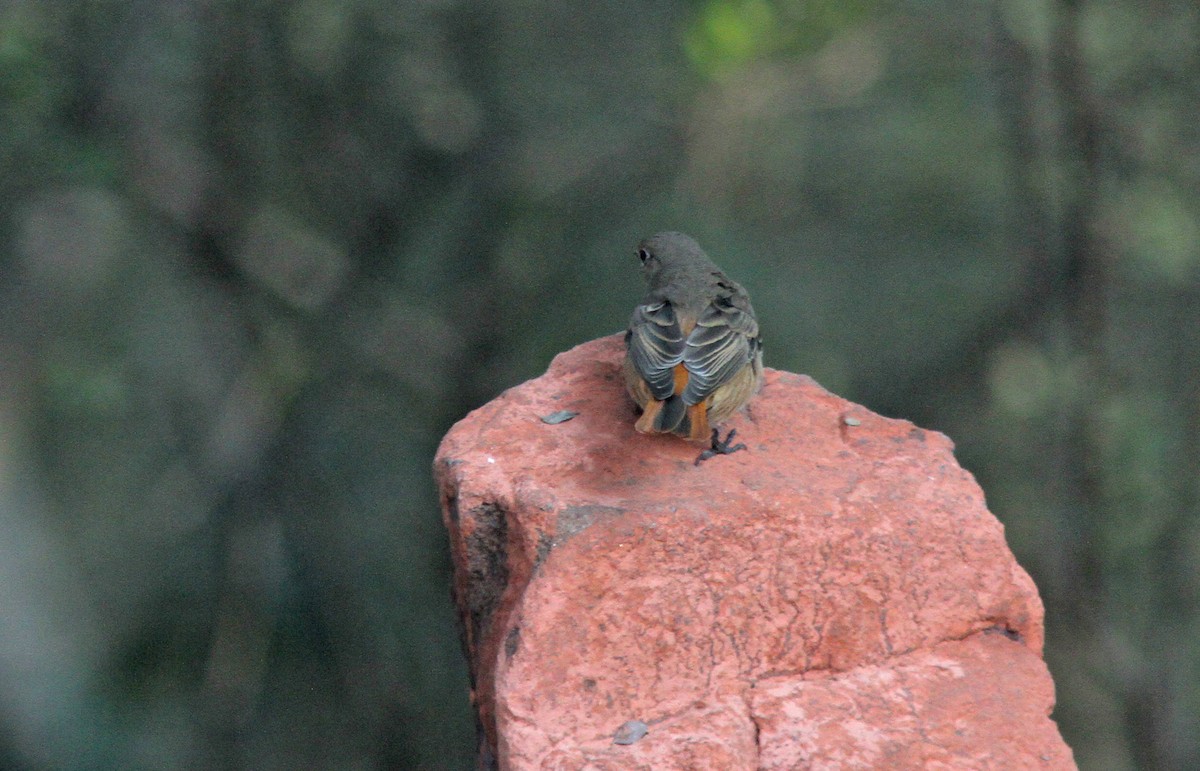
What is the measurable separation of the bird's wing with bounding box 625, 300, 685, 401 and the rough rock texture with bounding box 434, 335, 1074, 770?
205mm

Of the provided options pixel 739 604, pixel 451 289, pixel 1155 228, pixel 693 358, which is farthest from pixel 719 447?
pixel 1155 228

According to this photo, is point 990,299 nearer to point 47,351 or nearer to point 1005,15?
point 1005,15

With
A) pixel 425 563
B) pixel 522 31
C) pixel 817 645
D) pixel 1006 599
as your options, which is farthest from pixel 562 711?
pixel 522 31

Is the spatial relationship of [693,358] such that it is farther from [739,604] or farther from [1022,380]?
[1022,380]

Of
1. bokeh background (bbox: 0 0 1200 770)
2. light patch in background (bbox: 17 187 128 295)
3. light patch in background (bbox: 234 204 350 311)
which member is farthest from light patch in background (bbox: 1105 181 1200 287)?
light patch in background (bbox: 17 187 128 295)

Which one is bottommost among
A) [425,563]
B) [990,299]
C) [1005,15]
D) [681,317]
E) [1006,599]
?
[425,563]

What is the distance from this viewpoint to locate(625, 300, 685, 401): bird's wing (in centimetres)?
362

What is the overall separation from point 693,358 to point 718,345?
0.11 m

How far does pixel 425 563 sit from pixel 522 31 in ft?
7.91

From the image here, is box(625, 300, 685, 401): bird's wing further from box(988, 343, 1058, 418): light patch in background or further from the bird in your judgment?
box(988, 343, 1058, 418): light patch in background

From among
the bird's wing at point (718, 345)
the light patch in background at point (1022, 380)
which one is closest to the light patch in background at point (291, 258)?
the bird's wing at point (718, 345)

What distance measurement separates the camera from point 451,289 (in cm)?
568

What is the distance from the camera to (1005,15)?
18.3ft

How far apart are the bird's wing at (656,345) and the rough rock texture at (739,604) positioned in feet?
0.67
